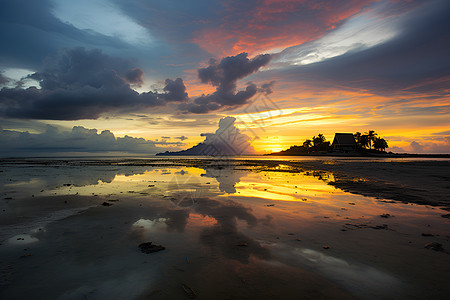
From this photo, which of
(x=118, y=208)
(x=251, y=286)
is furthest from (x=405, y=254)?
(x=118, y=208)

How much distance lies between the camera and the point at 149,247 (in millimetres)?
5605

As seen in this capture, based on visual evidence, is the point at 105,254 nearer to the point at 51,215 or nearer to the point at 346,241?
the point at 51,215

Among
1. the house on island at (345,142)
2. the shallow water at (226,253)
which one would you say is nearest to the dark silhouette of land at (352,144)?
the house on island at (345,142)

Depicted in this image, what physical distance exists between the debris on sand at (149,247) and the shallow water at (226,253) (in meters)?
0.20

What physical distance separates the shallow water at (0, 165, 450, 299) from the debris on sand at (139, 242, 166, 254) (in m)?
0.20

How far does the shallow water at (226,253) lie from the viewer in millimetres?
3852

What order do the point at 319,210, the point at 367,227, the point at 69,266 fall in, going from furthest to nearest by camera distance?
1. the point at 319,210
2. the point at 367,227
3. the point at 69,266

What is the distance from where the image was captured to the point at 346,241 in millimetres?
5926

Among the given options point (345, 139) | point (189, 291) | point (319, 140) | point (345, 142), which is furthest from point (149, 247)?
point (319, 140)

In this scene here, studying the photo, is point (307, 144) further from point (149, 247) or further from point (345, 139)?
point (149, 247)

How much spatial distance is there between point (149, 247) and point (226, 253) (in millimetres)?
2076

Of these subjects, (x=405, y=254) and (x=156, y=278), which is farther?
(x=405, y=254)

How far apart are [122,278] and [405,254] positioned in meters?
6.51

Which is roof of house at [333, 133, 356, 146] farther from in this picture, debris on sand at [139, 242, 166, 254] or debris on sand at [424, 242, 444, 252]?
debris on sand at [139, 242, 166, 254]
